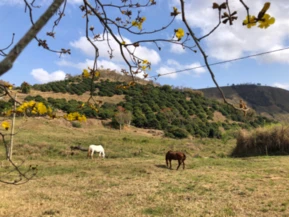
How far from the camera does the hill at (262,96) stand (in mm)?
47444

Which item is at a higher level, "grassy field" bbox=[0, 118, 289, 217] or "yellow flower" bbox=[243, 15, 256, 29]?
"yellow flower" bbox=[243, 15, 256, 29]

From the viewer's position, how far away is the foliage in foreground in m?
12.4

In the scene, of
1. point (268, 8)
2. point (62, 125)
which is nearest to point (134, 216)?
point (268, 8)

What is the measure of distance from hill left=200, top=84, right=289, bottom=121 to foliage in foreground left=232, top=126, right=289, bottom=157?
109ft

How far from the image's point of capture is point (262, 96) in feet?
171

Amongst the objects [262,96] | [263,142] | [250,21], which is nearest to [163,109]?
[263,142]

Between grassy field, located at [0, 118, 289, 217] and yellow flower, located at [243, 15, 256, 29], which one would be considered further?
grassy field, located at [0, 118, 289, 217]

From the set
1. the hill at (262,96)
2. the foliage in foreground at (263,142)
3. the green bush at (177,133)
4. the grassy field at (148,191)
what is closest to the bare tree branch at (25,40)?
the grassy field at (148,191)

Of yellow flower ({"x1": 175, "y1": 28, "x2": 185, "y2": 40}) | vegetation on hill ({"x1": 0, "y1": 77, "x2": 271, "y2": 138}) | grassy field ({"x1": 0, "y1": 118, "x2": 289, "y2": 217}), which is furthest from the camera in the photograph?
vegetation on hill ({"x1": 0, "y1": 77, "x2": 271, "y2": 138})

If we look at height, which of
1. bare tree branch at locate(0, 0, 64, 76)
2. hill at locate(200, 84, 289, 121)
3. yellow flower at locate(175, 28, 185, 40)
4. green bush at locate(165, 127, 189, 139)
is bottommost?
bare tree branch at locate(0, 0, 64, 76)

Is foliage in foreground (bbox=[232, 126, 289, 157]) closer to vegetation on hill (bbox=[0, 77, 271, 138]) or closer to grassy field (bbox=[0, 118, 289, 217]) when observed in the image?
grassy field (bbox=[0, 118, 289, 217])

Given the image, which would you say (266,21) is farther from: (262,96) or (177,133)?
(262,96)

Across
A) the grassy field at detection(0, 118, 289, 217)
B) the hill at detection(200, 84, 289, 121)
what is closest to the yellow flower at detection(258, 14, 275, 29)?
the grassy field at detection(0, 118, 289, 217)

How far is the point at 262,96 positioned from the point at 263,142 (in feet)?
138
